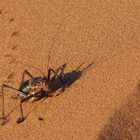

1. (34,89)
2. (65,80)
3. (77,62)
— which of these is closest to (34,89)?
(34,89)

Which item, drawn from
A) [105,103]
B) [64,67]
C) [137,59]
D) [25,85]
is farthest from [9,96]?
[137,59]

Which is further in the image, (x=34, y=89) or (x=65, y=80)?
(x=65, y=80)

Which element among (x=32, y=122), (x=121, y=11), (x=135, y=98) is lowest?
(x=32, y=122)

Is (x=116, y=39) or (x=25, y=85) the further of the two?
(x=116, y=39)

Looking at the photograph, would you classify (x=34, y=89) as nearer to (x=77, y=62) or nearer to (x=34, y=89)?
(x=34, y=89)

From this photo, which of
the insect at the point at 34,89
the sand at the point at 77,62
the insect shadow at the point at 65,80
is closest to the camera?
the sand at the point at 77,62

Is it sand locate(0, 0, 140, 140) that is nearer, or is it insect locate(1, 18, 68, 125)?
sand locate(0, 0, 140, 140)

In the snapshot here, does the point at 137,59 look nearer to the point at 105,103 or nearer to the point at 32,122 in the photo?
the point at 105,103

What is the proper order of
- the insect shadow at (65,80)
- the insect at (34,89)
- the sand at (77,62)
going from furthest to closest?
the insect shadow at (65,80) → the insect at (34,89) → the sand at (77,62)
